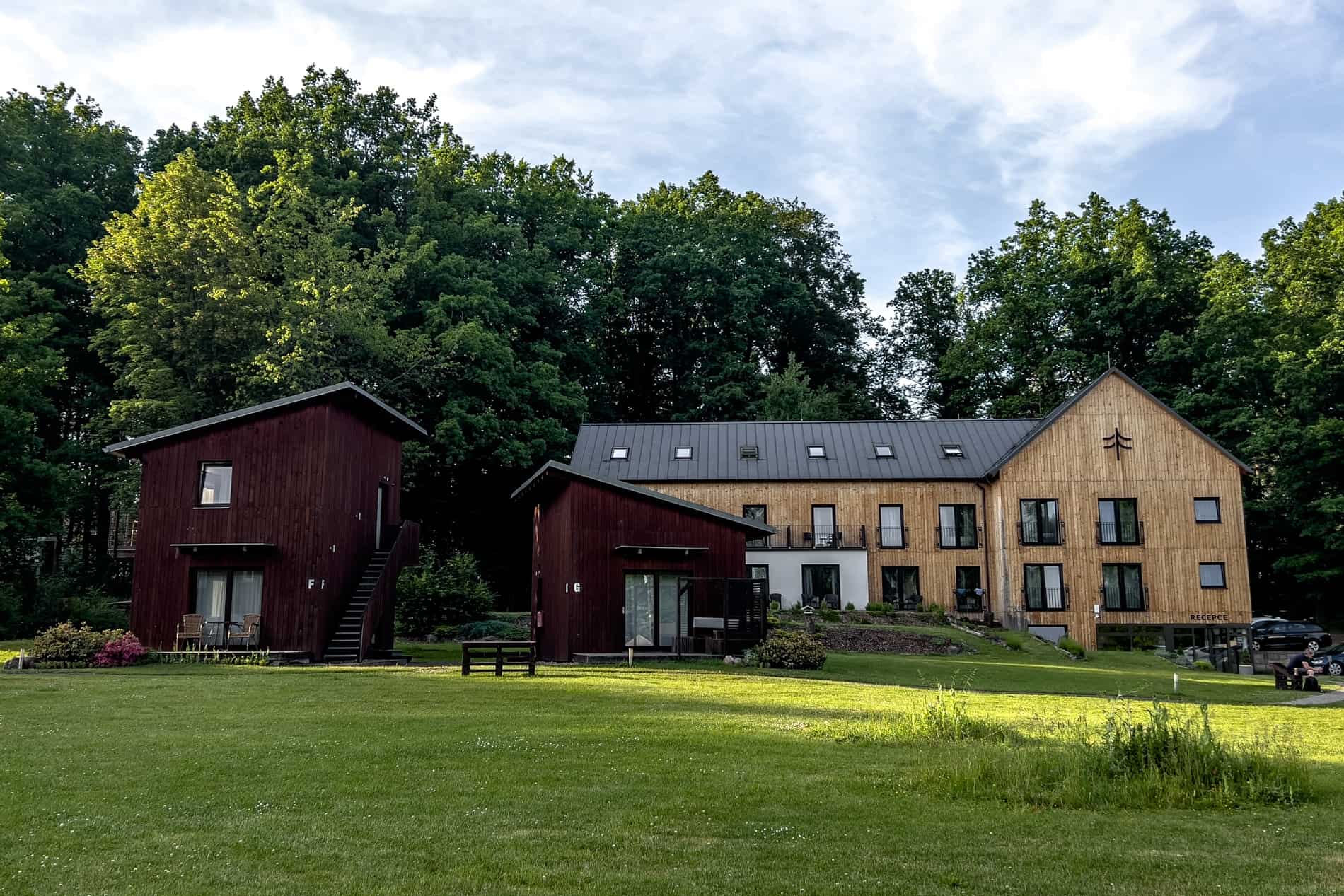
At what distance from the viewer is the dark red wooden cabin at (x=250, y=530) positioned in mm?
25875

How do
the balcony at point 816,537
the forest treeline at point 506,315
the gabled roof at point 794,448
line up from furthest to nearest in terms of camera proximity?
the gabled roof at point 794,448 → the balcony at point 816,537 → the forest treeline at point 506,315

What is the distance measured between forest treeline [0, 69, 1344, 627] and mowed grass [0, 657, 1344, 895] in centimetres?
2549

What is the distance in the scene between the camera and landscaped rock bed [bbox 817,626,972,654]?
31.2 metres

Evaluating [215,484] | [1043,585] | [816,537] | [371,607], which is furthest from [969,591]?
[215,484]

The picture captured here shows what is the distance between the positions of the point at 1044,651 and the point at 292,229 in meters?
30.1

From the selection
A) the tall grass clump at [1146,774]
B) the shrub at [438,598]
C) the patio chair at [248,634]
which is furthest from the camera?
the shrub at [438,598]

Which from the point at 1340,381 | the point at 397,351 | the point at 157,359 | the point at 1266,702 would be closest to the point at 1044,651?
the point at 1266,702

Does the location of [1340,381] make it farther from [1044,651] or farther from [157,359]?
[157,359]

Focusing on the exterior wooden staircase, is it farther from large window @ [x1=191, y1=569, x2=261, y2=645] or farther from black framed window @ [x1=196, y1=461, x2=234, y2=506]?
black framed window @ [x1=196, y1=461, x2=234, y2=506]

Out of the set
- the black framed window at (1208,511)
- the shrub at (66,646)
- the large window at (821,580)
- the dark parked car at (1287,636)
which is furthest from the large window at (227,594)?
the dark parked car at (1287,636)

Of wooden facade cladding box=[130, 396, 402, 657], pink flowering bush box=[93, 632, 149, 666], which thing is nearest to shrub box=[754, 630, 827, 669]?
wooden facade cladding box=[130, 396, 402, 657]

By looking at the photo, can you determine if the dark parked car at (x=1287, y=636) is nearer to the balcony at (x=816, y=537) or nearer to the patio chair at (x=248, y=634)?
the balcony at (x=816, y=537)

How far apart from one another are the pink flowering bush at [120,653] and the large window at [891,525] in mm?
27794

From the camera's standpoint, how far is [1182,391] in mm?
49000
